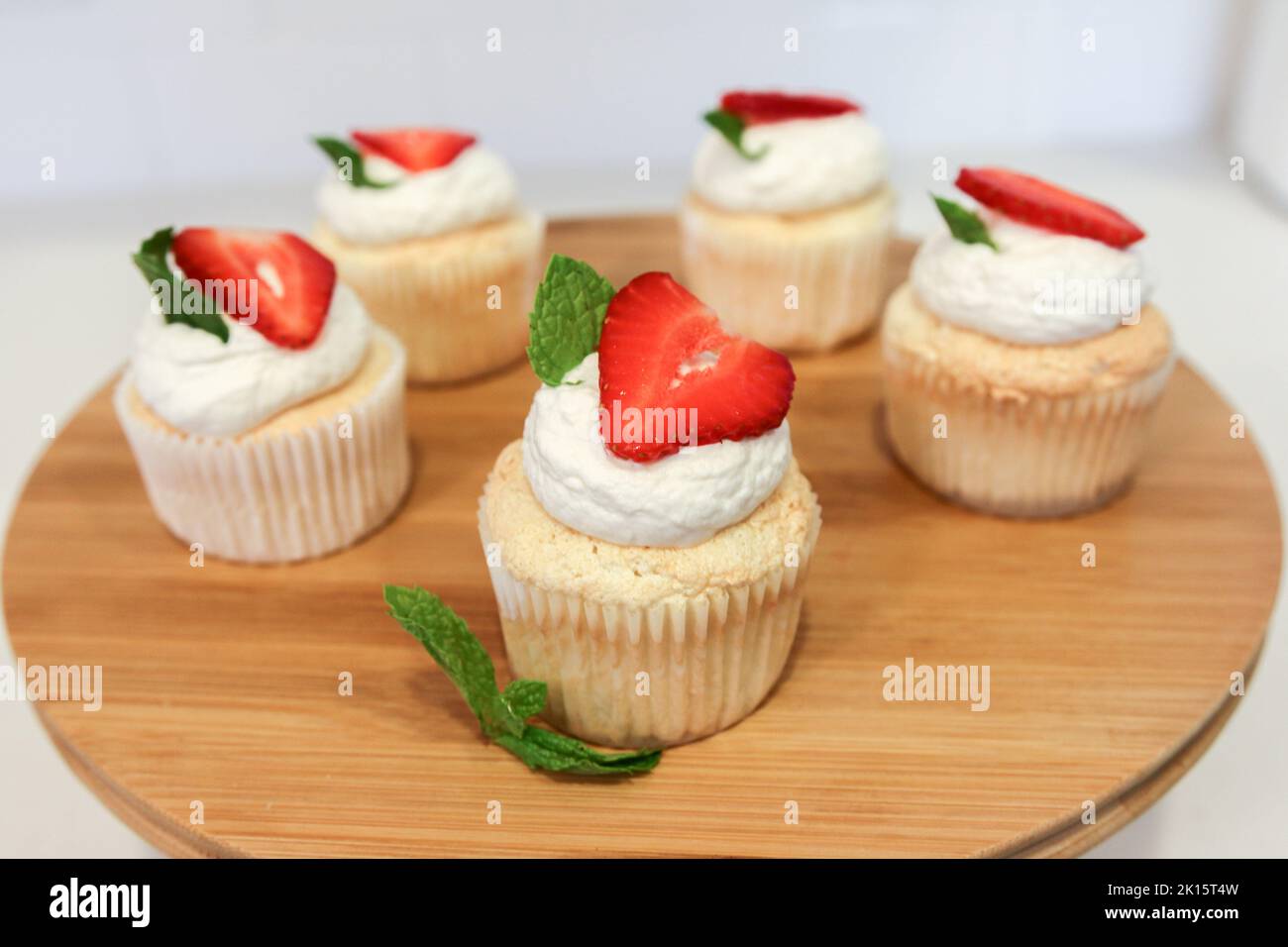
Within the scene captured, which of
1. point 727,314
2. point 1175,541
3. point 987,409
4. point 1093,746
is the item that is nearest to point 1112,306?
point 987,409

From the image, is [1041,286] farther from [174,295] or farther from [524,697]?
[174,295]

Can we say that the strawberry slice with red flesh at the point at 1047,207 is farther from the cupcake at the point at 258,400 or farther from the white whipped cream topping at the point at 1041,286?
the cupcake at the point at 258,400

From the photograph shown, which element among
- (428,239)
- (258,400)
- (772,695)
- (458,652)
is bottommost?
(772,695)

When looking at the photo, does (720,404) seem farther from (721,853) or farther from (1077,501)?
(1077,501)

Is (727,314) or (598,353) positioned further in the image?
(727,314)

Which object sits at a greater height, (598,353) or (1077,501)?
(598,353)

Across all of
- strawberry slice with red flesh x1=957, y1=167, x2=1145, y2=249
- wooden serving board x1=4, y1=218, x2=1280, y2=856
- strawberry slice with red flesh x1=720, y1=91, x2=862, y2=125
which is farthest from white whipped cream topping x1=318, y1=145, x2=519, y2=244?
strawberry slice with red flesh x1=957, y1=167, x2=1145, y2=249

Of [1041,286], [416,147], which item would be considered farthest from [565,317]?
[416,147]
